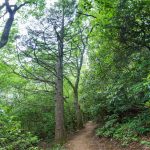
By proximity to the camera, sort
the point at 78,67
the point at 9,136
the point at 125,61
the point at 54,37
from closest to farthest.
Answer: the point at 9,136 < the point at 125,61 < the point at 54,37 < the point at 78,67

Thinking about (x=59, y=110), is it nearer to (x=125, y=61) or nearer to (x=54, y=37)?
(x=54, y=37)

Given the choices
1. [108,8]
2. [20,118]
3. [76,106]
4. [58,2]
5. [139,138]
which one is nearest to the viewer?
[108,8]

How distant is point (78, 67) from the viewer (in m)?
18.8

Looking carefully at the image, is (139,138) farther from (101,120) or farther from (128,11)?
(101,120)

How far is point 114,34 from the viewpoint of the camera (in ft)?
29.1

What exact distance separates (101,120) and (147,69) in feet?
27.1

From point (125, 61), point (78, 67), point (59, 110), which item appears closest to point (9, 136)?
point (125, 61)

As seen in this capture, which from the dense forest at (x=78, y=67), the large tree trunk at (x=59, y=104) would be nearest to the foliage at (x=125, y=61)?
the dense forest at (x=78, y=67)

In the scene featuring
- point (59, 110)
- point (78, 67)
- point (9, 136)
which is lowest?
point (9, 136)

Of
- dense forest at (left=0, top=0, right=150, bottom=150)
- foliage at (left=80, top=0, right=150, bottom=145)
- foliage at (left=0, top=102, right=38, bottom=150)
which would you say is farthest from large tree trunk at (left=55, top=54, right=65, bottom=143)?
foliage at (left=0, top=102, right=38, bottom=150)

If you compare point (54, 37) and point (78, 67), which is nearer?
point (54, 37)

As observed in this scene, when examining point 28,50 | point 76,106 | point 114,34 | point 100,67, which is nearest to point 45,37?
point 28,50

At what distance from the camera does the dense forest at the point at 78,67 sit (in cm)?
739

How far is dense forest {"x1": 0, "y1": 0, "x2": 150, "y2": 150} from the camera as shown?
739cm
